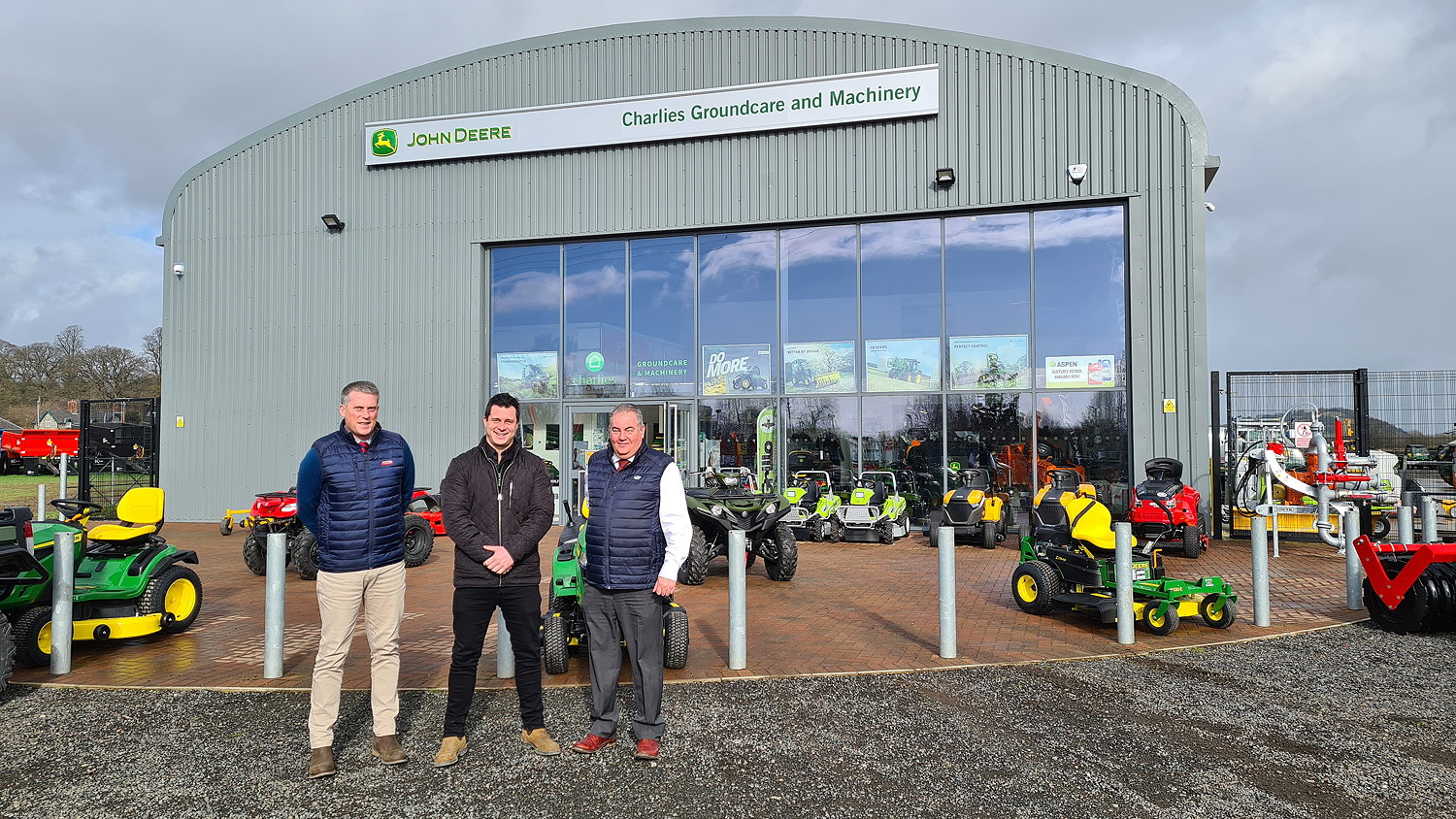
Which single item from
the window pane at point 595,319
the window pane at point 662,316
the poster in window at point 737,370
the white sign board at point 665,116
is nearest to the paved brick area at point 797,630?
the poster in window at point 737,370

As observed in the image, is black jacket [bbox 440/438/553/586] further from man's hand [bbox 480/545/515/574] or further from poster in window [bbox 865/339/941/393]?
poster in window [bbox 865/339/941/393]

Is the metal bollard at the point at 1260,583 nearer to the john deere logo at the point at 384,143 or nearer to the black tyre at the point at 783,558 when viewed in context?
the black tyre at the point at 783,558

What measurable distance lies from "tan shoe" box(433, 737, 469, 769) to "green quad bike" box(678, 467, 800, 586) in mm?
5152

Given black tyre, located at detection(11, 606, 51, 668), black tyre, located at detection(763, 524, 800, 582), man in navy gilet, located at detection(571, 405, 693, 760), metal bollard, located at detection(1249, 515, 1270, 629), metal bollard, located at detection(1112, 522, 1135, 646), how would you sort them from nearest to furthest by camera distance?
1. man in navy gilet, located at detection(571, 405, 693, 760)
2. black tyre, located at detection(11, 606, 51, 668)
3. metal bollard, located at detection(1112, 522, 1135, 646)
4. metal bollard, located at detection(1249, 515, 1270, 629)
5. black tyre, located at detection(763, 524, 800, 582)

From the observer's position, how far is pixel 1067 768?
13.1 ft

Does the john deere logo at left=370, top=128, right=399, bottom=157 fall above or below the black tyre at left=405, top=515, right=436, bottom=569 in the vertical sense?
above

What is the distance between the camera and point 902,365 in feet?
49.6

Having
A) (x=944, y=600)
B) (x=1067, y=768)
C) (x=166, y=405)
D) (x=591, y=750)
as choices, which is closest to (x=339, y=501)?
(x=591, y=750)

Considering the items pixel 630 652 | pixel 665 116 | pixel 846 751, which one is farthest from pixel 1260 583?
pixel 665 116

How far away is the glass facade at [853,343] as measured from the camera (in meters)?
14.4

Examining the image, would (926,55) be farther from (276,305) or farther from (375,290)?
(276,305)

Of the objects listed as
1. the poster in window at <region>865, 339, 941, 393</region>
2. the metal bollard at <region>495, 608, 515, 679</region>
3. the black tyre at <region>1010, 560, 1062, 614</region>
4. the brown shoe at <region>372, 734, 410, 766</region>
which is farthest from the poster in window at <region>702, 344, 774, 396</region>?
the brown shoe at <region>372, 734, 410, 766</region>

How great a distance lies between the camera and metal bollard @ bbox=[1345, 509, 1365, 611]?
294 inches

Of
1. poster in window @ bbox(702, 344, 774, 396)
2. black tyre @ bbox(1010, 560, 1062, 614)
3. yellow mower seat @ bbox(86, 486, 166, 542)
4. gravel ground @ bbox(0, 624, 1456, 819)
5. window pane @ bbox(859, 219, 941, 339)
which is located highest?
window pane @ bbox(859, 219, 941, 339)
